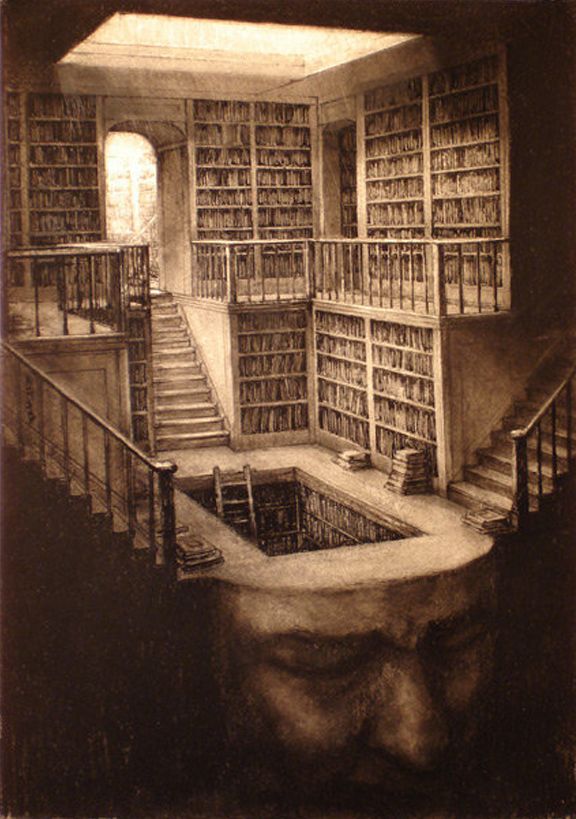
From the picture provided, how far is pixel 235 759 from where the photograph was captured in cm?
687

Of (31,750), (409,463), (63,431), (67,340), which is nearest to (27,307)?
(67,340)

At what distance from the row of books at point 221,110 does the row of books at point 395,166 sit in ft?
5.83

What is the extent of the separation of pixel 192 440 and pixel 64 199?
2.83 meters

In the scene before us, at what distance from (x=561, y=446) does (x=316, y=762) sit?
3030 millimetres

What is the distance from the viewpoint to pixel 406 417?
9.04m

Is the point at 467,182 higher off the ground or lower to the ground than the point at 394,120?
lower

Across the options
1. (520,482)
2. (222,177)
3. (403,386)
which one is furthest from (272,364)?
(520,482)

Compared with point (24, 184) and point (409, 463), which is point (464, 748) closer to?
point (409, 463)

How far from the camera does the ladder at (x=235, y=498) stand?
9133 millimetres

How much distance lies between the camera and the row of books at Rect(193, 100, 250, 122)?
37.6 ft

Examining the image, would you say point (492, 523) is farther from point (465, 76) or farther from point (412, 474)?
point (465, 76)

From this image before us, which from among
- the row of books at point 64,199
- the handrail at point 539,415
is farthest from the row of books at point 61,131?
the handrail at point 539,415

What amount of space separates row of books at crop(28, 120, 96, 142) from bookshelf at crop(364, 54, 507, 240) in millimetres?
2924

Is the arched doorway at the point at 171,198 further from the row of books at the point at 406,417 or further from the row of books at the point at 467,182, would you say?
the row of books at the point at 406,417
